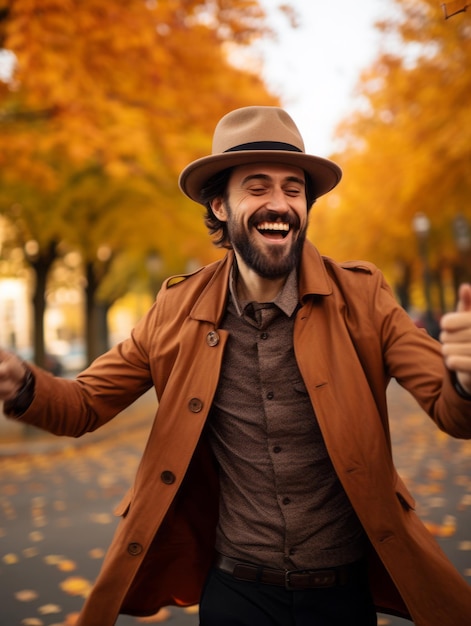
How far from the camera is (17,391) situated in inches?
97.0

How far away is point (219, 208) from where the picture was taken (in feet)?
9.80

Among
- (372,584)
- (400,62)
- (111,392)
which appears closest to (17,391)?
(111,392)

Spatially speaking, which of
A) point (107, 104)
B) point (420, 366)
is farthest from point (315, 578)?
point (107, 104)

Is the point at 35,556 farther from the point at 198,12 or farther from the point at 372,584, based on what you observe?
the point at 198,12

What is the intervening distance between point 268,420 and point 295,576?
1.77 feet

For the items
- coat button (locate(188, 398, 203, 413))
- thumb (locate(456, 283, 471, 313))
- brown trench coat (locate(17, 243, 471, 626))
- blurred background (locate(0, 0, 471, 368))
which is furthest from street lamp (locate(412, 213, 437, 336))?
thumb (locate(456, 283, 471, 313))

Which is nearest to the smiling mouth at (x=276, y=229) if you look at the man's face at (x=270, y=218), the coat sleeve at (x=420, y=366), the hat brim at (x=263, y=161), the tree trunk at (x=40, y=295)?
the man's face at (x=270, y=218)

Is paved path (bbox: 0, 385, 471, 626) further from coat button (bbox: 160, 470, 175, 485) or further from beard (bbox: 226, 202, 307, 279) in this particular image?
beard (bbox: 226, 202, 307, 279)

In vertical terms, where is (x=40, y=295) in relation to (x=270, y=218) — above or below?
above

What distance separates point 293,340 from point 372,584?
1.01 meters

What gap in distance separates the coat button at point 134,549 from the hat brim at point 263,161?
1435 millimetres

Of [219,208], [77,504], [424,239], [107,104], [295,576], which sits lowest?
[77,504]

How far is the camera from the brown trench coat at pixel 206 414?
2355 millimetres

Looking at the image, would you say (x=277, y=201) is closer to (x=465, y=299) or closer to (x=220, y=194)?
(x=220, y=194)
